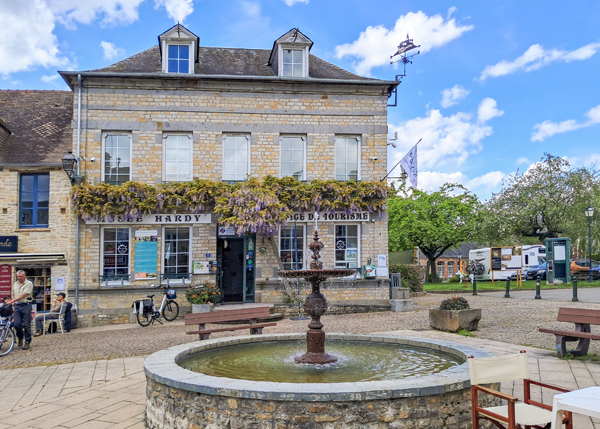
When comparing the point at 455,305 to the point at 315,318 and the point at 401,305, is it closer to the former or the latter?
the point at 401,305

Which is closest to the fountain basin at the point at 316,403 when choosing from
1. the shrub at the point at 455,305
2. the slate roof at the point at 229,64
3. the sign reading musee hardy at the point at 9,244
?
the shrub at the point at 455,305

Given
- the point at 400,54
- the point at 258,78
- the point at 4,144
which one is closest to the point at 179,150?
the point at 258,78

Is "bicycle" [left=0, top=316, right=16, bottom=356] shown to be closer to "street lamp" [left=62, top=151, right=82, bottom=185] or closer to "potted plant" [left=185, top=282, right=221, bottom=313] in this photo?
"potted plant" [left=185, top=282, right=221, bottom=313]

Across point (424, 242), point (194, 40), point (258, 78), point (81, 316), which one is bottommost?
point (81, 316)

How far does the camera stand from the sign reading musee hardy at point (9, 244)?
53.6 feet

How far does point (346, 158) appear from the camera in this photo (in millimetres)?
17812

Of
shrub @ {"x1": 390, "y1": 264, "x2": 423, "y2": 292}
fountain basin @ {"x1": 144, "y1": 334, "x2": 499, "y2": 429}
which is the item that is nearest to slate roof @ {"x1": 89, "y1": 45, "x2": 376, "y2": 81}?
shrub @ {"x1": 390, "y1": 264, "x2": 423, "y2": 292}

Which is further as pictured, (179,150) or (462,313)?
(179,150)

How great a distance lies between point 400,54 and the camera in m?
21.0

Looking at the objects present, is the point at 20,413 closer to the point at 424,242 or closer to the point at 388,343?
the point at 388,343

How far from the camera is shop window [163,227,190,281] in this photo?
55.4 feet

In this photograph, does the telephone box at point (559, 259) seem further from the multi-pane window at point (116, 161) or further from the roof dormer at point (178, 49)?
the multi-pane window at point (116, 161)

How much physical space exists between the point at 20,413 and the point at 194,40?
13795 millimetres

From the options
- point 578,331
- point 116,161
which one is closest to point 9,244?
point 116,161
